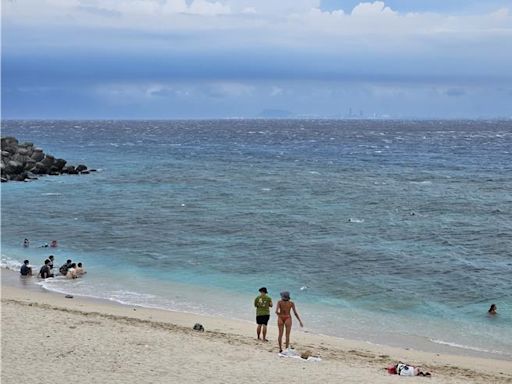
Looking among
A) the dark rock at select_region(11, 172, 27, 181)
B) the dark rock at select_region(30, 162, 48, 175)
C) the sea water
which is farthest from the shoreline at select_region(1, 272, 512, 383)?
the dark rock at select_region(30, 162, 48, 175)

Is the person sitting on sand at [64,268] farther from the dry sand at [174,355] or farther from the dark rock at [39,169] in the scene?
the dark rock at [39,169]

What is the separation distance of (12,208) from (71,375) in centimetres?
3270

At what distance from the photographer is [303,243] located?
31.9 m

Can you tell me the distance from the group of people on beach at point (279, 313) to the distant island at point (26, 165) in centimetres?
4626

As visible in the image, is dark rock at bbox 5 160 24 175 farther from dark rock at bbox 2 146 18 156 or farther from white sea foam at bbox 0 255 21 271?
white sea foam at bbox 0 255 21 271

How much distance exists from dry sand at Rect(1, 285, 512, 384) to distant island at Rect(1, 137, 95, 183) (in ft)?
139

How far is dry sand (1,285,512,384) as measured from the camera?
13555mm

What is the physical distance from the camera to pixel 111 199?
4753 cm

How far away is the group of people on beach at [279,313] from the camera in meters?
16.0

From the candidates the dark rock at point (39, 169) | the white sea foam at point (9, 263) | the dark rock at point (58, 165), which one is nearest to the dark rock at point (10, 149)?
the dark rock at point (39, 169)

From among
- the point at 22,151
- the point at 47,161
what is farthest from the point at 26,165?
the point at 22,151

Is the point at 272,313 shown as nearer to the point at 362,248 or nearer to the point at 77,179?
the point at 362,248

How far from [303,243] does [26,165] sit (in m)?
39.2

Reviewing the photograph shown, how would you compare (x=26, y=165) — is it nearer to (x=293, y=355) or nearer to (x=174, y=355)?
(x=174, y=355)
